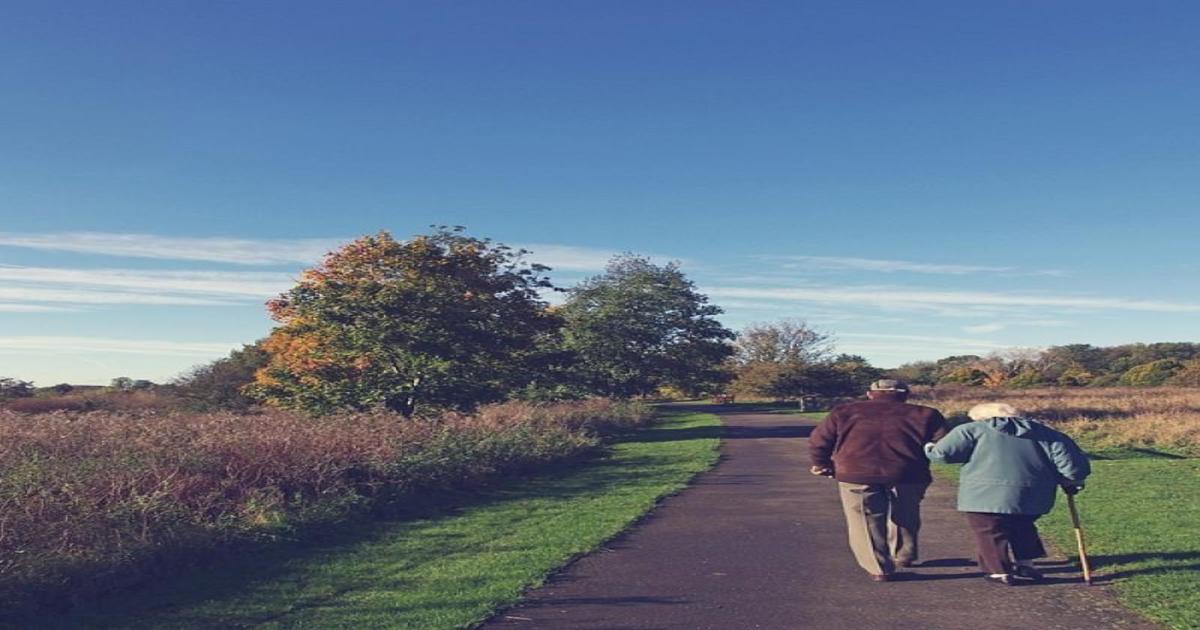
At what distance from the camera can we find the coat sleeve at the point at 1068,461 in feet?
22.8

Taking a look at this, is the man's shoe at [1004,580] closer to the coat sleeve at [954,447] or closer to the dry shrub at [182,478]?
the coat sleeve at [954,447]

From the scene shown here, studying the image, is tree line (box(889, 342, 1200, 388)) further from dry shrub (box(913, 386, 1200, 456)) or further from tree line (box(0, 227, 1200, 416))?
tree line (box(0, 227, 1200, 416))

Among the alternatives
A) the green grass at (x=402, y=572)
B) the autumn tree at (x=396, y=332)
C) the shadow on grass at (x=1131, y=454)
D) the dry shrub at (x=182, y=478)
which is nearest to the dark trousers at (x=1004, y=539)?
the green grass at (x=402, y=572)

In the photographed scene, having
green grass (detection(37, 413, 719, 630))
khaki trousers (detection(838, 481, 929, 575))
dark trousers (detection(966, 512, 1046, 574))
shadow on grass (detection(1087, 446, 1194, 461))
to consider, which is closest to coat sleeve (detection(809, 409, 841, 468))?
khaki trousers (detection(838, 481, 929, 575))

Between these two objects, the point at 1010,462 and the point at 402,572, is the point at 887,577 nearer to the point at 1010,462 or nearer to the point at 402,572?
the point at 1010,462

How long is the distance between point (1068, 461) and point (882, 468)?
Result: 1358 millimetres

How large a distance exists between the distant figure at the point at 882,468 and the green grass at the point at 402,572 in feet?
8.50

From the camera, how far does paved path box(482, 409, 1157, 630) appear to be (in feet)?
20.0

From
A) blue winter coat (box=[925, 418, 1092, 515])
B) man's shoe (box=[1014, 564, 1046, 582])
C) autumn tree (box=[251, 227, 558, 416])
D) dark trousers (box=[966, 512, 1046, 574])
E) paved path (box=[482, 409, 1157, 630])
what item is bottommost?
paved path (box=[482, 409, 1157, 630])

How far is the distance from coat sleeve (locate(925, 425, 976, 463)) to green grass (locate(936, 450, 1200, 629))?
4.72 ft

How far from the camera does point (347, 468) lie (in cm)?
1223

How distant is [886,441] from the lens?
7406 mm

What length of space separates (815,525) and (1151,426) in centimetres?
1960

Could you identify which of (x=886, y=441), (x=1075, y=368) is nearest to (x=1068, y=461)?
(x=886, y=441)
